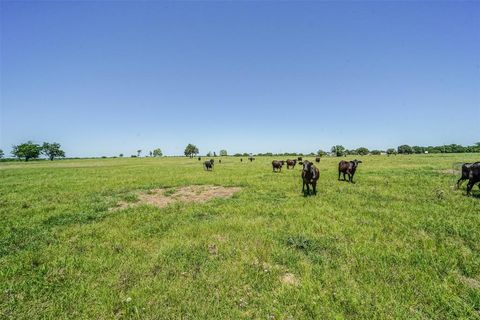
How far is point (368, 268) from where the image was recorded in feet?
18.2

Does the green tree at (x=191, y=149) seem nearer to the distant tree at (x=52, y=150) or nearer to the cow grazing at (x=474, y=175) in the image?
the distant tree at (x=52, y=150)

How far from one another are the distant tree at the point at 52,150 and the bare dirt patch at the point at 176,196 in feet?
484

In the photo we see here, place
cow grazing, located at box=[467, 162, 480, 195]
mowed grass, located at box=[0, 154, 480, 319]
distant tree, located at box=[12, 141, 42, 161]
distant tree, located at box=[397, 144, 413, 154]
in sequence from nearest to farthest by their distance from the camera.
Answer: mowed grass, located at box=[0, 154, 480, 319] → cow grazing, located at box=[467, 162, 480, 195] → distant tree, located at box=[12, 141, 42, 161] → distant tree, located at box=[397, 144, 413, 154]

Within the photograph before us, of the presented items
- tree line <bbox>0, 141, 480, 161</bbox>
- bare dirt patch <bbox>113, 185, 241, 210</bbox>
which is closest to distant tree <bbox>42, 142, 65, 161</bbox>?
tree line <bbox>0, 141, 480, 161</bbox>

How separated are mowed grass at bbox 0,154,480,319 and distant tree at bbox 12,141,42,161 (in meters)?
136

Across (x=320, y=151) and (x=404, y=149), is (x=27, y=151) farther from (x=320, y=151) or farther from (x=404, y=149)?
(x=404, y=149)

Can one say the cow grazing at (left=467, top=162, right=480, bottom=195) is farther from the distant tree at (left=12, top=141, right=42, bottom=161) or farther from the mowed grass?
the distant tree at (left=12, top=141, right=42, bottom=161)

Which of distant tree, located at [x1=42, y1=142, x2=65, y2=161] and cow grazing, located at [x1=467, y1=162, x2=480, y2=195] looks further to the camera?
distant tree, located at [x1=42, y1=142, x2=65, y2=161]

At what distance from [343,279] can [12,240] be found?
9994 mm

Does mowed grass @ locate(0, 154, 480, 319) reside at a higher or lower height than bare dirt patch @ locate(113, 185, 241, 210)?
lower

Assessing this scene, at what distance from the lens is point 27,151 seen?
11194 centimetres

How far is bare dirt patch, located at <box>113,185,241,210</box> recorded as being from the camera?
13.1 metres

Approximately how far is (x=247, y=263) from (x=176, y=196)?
977 centimetres

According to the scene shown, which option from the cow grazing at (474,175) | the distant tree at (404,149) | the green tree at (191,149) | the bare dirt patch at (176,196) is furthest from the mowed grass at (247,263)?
the distant tree at (404,149)
